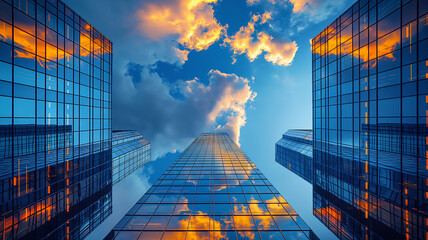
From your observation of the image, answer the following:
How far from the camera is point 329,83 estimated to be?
21.4 m

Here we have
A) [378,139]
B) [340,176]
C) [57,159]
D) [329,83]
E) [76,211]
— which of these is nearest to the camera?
[378,139]

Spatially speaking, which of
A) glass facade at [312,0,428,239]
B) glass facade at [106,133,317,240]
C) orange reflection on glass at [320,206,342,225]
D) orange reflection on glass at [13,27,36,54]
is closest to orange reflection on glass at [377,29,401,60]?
glass facade at [312,0,428,239]

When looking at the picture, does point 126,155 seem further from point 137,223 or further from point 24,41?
point 24,41

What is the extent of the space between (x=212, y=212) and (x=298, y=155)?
116 feet

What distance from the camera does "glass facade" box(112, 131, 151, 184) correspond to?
117 ft

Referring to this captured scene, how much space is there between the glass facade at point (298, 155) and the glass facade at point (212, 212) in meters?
22.1

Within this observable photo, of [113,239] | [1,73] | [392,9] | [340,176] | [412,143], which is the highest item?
[392,9]

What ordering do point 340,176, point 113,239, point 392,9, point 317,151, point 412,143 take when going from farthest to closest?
1. point 317,151
2. point 340,176
3. point 392,9
4. point 412,143
5. point 113,239

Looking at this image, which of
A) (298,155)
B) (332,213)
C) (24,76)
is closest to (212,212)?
(332,213)

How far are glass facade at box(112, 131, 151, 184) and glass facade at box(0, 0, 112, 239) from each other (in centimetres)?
1312

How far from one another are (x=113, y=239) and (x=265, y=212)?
1354 cm

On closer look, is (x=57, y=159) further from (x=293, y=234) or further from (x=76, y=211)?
(x=293, y=234)

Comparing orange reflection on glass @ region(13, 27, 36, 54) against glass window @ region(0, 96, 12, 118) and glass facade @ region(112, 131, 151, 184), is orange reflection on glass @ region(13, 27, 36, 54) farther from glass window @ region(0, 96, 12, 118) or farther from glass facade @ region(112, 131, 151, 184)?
glass facade @ region(112, 131, 151, 184)

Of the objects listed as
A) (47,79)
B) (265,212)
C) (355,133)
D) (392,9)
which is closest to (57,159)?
(47,79)
